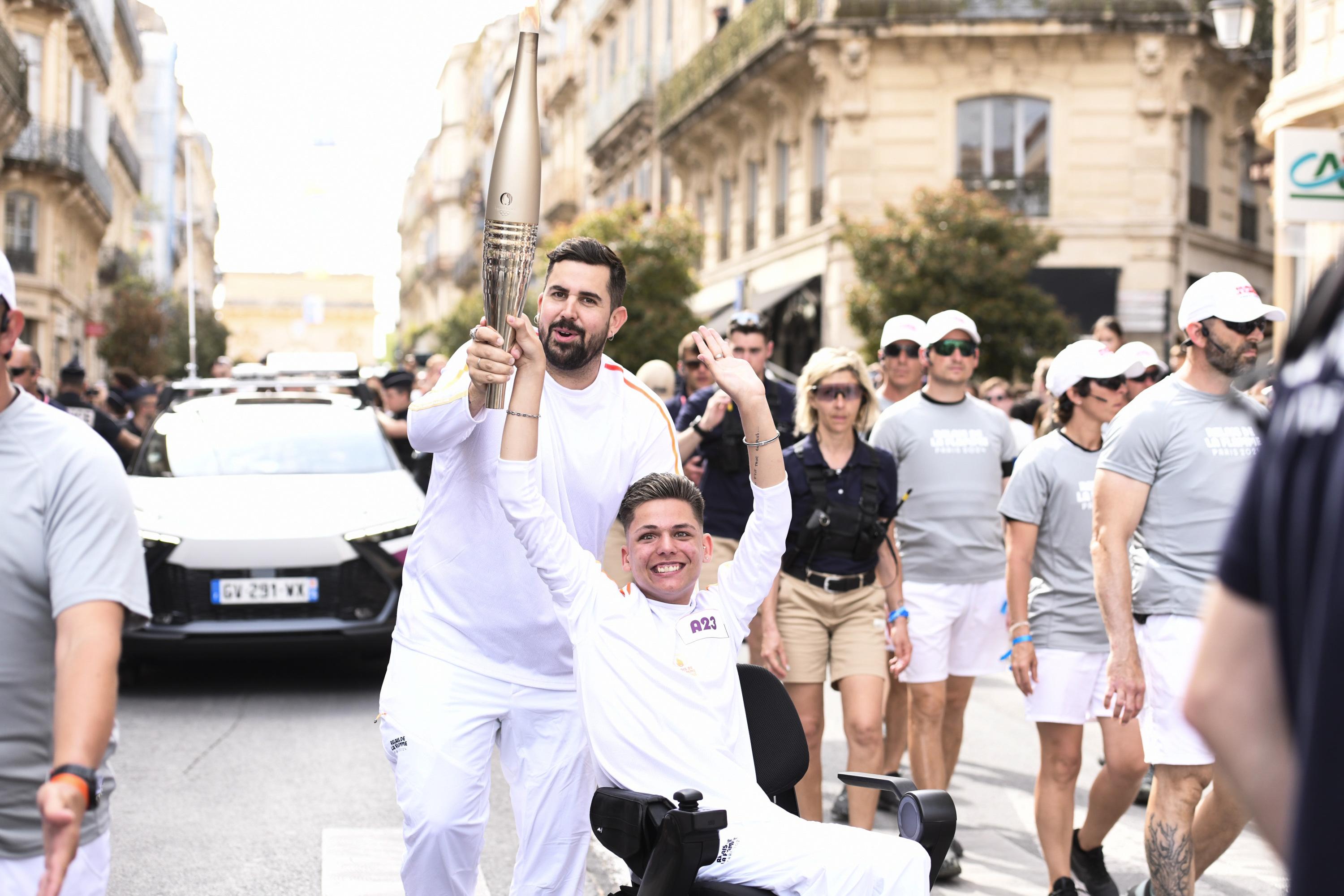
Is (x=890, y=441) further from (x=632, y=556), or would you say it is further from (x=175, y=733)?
(x=175, y=733)

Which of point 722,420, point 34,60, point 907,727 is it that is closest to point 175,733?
point 722,420

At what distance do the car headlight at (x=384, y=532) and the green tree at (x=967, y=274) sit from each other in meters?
13.6

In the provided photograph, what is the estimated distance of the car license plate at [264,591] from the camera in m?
9.05

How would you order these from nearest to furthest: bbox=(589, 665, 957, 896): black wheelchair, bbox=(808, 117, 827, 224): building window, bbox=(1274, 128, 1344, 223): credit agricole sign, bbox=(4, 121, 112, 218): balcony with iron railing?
bbox=(589, 665, 957, 896): black wheelchair → bbox=(1274, 128, 1344, 223): credit agricole sign → bbox=(808, 117, 827, 224): building window → bbox=(4, 121, 112, 218): balcony with iron railing

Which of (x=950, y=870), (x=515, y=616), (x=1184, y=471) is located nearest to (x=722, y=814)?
(x=515, y=616)

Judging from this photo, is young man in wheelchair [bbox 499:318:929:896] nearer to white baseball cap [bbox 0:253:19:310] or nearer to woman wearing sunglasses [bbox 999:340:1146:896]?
white baseball cap [bbox 0:253:19:310]

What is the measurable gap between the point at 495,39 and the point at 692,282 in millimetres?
48715

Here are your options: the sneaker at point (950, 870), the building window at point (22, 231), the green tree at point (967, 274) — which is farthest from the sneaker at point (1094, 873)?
the building window at point (22, 231)

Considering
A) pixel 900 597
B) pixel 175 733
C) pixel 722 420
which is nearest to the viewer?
pixel 900 597

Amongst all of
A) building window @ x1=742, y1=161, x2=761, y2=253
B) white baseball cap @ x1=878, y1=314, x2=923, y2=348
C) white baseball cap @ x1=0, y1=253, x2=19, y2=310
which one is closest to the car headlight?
white baseball cap @ x1=878, y1=314, x2=923, y2=348

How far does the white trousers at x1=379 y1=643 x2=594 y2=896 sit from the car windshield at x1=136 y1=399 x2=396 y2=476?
20.0 feet

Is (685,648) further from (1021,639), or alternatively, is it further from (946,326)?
(946,326)

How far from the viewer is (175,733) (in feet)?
27.4

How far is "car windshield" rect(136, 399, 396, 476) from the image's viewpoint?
10.1 meters
